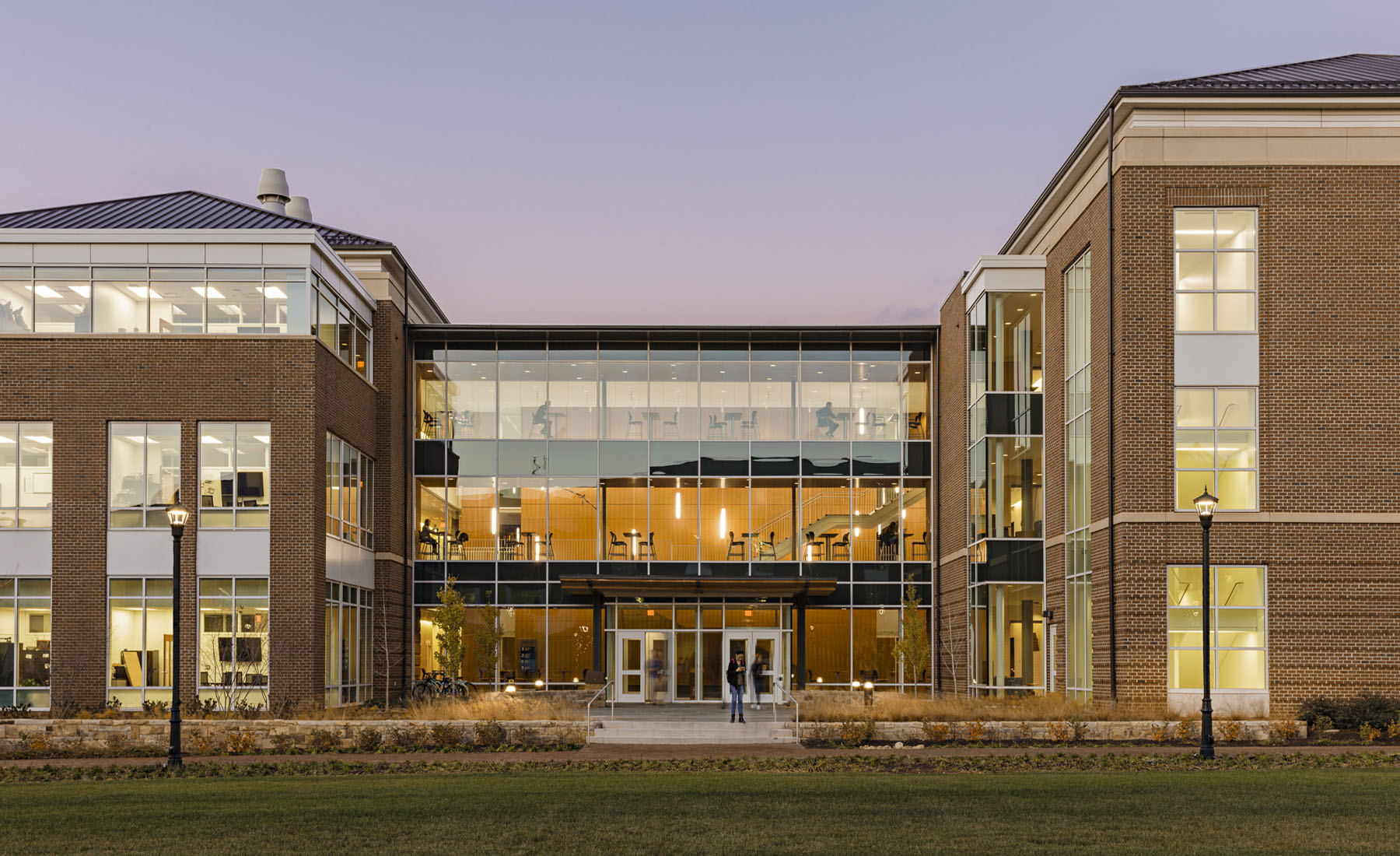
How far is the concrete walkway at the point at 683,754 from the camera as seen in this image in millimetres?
21984

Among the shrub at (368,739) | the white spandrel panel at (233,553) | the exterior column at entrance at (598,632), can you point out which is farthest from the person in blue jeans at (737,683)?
the white spandrel panel at (233,553)

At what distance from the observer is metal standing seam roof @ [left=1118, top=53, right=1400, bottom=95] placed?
27312mm

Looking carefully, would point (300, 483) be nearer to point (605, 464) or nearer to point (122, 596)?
point (122, 596)

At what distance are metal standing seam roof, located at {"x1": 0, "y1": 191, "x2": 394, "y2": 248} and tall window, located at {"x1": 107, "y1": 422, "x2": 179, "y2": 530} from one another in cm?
543

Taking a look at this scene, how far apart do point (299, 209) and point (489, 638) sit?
683 inches

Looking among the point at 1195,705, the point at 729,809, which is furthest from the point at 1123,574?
the point at 729,809

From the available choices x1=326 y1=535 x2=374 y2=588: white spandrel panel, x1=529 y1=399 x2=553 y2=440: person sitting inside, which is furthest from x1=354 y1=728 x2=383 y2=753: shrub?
x1=529 y1=399 x2=553 y2=440: person sitting inside

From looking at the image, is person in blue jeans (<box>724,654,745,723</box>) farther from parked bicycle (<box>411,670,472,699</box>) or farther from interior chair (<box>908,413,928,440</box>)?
interior chair (<box>908,413,928,440</box>)

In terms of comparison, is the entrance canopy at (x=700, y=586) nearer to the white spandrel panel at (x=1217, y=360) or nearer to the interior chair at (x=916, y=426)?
the interior chair at (x=916, y=426)

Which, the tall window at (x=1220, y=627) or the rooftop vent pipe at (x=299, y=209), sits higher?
the rooftop vent pipe at (x=299, y=209)

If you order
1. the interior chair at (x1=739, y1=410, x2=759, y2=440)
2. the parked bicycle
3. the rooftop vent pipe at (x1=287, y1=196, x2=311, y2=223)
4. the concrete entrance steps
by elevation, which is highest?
the rooftop vent pipe at (x1=287, y1=196, x2=311, y2=223)

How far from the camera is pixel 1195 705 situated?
26516 mm

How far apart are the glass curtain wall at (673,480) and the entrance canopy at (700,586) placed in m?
1.33

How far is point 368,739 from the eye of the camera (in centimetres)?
2400
